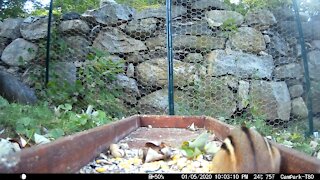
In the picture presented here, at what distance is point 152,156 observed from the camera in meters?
0.82

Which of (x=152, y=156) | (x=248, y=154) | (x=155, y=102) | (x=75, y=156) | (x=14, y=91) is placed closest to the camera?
(x=248, y=154)

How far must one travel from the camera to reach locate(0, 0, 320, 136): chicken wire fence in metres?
3.21

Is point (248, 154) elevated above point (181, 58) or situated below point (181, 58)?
above

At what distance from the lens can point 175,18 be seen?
3.66 m

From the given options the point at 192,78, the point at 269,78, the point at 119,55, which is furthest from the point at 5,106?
the point at 269,78

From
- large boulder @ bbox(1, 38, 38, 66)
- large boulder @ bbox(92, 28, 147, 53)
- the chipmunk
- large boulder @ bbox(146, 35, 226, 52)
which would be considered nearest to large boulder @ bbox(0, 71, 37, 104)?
large boulder @ bbox(1, 38, 38, 66)

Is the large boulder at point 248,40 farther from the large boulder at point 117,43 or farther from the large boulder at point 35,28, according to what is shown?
the large boulder at point 35,28

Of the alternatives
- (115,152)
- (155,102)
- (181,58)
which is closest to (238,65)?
(181,58)

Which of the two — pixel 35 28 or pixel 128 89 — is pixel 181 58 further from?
pixel 35 28

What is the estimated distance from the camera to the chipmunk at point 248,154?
56 cm

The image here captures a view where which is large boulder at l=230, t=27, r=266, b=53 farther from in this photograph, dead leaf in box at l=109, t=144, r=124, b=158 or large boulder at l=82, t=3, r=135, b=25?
dead leaf in box at l=109, t=144, r=124, b=158

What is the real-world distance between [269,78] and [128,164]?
2.93 m

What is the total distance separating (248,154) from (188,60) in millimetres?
2899

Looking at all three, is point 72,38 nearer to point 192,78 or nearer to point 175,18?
point 175,18
